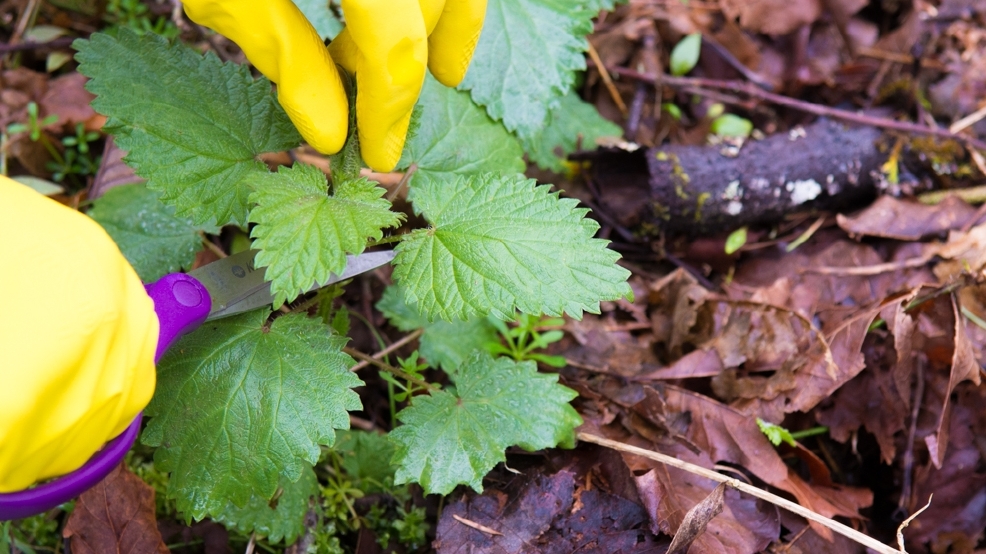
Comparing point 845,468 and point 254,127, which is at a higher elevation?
point 254,127

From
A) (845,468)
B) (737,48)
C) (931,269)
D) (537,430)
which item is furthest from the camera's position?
(737,48)

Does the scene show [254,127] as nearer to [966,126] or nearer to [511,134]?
[511,134]

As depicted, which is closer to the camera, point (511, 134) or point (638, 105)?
point (511, 134)

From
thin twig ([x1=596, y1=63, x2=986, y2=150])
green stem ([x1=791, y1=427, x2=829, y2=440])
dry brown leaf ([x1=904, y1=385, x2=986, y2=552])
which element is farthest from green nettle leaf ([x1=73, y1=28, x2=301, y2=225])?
dry brown leaf ([x1=904, y1=385, x2=986, y2=552])

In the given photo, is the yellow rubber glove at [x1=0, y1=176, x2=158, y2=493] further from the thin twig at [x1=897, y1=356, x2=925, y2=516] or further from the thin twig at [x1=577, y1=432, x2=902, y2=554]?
the thin twig at [x1=897, y1=356, x2=925, y2=516]

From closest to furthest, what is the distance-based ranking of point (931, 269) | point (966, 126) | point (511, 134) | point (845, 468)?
point (511, 134), point (845, 468), point (931, 269), point (966, 126)

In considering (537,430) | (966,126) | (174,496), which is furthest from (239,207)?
(966,126)

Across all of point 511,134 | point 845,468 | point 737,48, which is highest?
point 511,134
